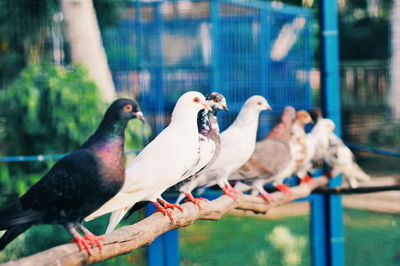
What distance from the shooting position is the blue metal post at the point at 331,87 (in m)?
3.62

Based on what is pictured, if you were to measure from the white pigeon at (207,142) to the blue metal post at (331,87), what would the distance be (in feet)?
4.42

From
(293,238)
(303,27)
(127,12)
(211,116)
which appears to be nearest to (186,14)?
(127,12)

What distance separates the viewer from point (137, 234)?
1.88 m

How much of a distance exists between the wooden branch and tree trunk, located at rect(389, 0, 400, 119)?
222 inches

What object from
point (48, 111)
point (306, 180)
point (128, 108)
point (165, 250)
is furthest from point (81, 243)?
point (48, 111)

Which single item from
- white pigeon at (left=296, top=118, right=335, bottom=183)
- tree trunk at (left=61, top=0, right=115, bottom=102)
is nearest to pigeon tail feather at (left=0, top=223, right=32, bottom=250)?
white pigeon at (left=296, top=118, right=335, bottom=183)

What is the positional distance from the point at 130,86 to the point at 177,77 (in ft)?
2.73

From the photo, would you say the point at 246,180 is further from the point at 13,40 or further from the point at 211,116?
the point at 13,40

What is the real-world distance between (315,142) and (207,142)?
52.3 inches

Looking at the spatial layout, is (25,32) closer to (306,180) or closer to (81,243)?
(306,180)

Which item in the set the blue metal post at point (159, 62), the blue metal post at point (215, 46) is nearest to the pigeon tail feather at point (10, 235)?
the blue metal post at point (159, 62)

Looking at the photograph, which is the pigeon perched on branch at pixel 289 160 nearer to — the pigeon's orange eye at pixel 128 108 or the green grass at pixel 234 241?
the green grass at pixel 234 241

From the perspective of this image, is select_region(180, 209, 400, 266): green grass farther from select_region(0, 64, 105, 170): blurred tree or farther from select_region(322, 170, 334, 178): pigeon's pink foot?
select_region(0, 64, 105, 170): blurred tree

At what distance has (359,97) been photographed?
834 cm
